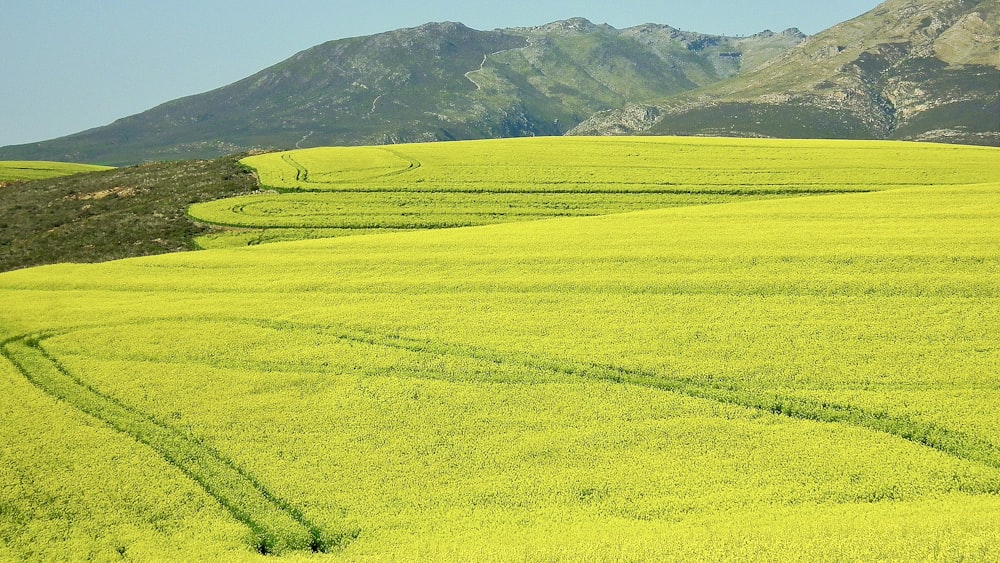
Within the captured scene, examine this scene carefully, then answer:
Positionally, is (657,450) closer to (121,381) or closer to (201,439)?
(201,439)

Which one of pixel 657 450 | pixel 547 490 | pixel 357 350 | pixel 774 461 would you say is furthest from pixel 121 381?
pixel 774 461

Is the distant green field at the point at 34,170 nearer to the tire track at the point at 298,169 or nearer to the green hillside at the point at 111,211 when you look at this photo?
the green hillside at the point at 111,211

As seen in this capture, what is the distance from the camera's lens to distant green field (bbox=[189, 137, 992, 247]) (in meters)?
36.8

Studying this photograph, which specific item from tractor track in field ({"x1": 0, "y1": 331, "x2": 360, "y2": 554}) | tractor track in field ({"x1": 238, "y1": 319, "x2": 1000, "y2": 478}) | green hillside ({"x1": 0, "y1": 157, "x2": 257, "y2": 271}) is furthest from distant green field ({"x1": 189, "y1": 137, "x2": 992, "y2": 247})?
tractor track in field ({"x1": 238, "y1": 319, "x2": 1000, "y2": 478})

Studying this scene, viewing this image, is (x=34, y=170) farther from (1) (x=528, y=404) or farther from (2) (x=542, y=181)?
(1) (x=528, y=404)

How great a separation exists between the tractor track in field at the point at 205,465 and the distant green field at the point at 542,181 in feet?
54.0

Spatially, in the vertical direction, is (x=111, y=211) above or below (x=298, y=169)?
below

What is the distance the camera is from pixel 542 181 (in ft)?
138

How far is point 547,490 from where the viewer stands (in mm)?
12438

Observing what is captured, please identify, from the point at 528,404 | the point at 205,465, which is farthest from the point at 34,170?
the point at 528,404

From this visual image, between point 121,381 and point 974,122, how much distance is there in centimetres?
20820

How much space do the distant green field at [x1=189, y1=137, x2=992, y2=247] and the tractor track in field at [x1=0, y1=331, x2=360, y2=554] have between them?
16.5 meters

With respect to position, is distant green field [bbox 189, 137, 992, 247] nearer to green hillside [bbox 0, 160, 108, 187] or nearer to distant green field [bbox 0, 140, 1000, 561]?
distant green field [bbox 0, 140, 1000, 561]

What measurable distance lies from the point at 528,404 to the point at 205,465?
260 inches
